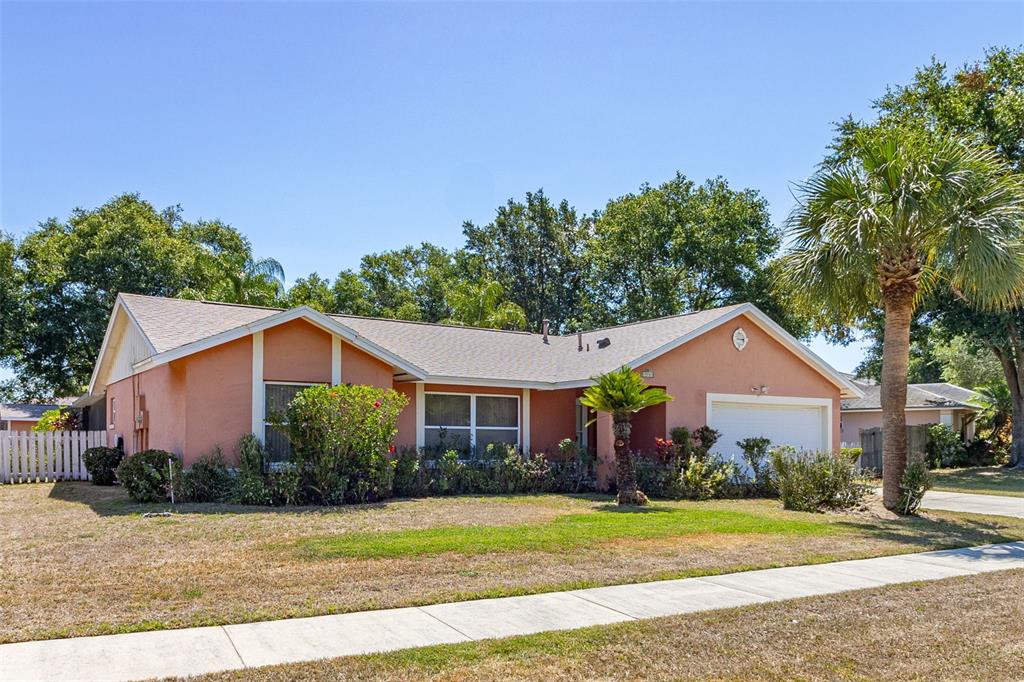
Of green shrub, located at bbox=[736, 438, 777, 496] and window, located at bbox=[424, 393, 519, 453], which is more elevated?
window, located at bbox=[424, 393, 519, 453]

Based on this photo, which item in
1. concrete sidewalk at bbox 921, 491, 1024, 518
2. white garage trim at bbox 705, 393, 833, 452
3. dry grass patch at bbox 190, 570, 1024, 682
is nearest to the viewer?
dry grass patch at bbox 190, 570, 1024, 682

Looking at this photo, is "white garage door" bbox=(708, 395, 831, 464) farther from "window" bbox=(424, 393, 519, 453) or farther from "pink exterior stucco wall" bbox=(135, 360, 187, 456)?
"pink exterior stucco wall" bbox=(135, 360, 187, 456)

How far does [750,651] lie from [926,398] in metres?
33.2

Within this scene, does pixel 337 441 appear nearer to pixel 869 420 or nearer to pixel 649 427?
pixel 649 427

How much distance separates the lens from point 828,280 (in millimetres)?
15070

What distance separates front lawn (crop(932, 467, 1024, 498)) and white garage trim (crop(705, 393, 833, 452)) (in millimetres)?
2990

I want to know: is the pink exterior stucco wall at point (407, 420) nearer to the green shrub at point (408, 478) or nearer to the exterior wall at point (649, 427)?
the green shrub at point (408, 478)

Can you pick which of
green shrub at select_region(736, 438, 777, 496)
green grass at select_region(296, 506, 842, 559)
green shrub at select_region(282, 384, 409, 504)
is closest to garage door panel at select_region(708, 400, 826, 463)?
green shrub at select_region(736, 438, 777, 496)

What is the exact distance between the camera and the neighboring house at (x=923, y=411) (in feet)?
112

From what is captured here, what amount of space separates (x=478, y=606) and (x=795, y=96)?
14216mm

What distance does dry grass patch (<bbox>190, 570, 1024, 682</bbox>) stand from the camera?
5426 mm

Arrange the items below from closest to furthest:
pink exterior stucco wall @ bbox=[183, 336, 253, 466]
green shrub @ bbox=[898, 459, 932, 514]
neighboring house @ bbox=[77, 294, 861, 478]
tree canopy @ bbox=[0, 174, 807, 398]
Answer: green shrub @ bbox=[898, 459, 932, 514] → pink exterior stucco wall @ bbox=[183, 336, 253, 466] → neighboring house @ bbox=[77, 294, 861, 478] → tree canopy @ bbox=[0, 174, 807, 398]

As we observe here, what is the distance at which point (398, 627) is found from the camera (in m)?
6.51

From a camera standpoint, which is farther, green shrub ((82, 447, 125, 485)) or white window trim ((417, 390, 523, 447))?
white window trim ((417, 390, 523, 447))
